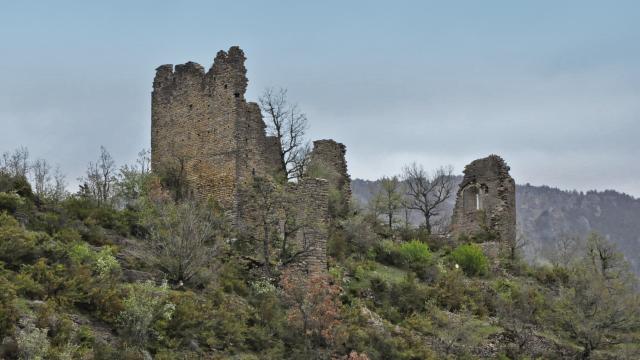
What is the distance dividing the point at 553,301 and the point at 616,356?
13.1 ft

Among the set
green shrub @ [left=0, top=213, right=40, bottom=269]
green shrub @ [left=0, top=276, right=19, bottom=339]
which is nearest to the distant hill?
green shrub @ [left=0, top=213, right=40, bottom=269]

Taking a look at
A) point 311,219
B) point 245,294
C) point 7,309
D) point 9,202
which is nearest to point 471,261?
point 311,219

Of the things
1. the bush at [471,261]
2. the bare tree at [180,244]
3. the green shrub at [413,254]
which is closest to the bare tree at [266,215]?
the bare tree at [180,244]

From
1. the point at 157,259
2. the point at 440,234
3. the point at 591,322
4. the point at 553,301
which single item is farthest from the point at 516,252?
the point at 157,259

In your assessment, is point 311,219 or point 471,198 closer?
point 311,219

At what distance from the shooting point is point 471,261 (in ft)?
114

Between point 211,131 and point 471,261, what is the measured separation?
1187cm

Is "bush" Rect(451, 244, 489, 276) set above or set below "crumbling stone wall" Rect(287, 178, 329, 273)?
below

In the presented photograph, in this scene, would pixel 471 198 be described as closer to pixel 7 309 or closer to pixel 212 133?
pixel 212 133

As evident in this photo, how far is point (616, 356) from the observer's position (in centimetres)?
2766

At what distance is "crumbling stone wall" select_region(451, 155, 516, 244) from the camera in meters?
40.5

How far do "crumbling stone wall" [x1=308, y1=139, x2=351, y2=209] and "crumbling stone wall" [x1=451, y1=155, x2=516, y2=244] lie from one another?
6378 mm

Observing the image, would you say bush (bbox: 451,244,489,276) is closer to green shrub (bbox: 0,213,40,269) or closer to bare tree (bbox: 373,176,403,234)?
bare tree (bbox: 373,176,403,234)

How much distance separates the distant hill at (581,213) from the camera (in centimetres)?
12212
